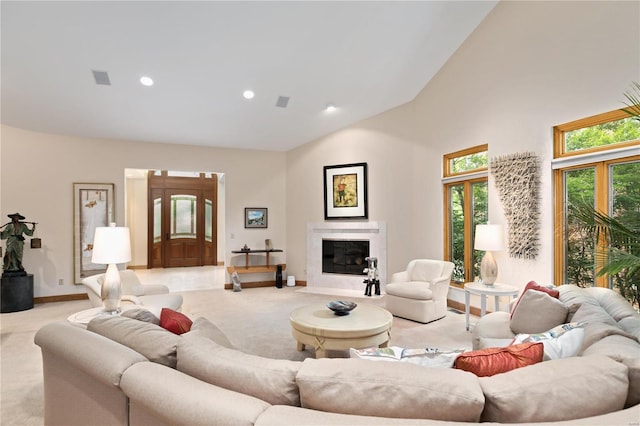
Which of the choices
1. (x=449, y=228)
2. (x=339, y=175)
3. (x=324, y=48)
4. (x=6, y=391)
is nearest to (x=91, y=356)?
(x=6, y=391)

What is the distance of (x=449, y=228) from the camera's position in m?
5.57

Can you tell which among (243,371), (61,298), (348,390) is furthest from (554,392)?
(61,298)

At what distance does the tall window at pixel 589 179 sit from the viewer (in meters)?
3.26

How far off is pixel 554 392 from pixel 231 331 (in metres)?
3.95

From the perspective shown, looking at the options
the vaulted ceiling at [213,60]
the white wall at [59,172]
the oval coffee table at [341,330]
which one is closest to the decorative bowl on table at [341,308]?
the oval coffee table at [341,330]

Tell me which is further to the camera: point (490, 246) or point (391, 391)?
point (490, 246)

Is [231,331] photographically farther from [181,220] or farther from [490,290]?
[181,220]

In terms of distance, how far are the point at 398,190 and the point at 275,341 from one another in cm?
348

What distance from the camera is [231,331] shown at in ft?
14.6

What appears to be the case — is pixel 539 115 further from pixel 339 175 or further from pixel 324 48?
pixel 339 175

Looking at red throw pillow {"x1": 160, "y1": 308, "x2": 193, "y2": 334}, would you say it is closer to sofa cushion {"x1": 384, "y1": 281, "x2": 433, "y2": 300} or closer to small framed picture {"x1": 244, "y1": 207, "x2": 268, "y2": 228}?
sofa cushion {"x1": 384, "y1": 281, "x2": 433, "y2": 300}

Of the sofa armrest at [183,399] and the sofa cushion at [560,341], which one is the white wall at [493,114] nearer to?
the sofa cushion at [560,341]

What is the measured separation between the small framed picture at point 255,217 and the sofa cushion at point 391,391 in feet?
21.3

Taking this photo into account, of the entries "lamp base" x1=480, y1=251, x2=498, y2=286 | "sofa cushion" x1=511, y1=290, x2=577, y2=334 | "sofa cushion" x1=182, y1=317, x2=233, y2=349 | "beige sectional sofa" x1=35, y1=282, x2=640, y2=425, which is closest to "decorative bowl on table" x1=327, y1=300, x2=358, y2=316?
"sofa cushion" x1=511, y1=290, x2=577, y2=334
